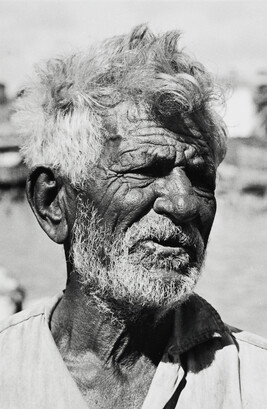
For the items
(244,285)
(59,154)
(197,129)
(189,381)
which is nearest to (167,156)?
(197,129)

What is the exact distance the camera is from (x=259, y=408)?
233 centimetres

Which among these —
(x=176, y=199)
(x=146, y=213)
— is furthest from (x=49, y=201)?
(x=176, y=199)

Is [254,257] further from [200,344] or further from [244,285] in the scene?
[200,344]

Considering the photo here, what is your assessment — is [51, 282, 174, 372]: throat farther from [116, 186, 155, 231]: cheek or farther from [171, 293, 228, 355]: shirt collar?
[116, 186, 155, 231]: cheek

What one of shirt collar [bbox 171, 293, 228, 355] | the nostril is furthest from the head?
shirt collar [bbox 171, 293, 228, 355]

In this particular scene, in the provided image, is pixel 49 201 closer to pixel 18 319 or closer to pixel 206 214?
pixel 18 319

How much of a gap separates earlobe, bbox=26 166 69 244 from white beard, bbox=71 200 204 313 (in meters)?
0.14

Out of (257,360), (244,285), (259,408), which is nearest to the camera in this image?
(259,408)

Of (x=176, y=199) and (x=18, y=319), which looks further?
(x=18, y=319)

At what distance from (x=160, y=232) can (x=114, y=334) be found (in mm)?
451

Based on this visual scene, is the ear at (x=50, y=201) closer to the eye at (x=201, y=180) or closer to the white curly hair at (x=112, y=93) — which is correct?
the white curly hair at (x=112, y=93)

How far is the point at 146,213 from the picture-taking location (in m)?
2.42

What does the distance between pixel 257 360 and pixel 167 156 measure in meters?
0.81

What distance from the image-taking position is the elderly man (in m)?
2.39
